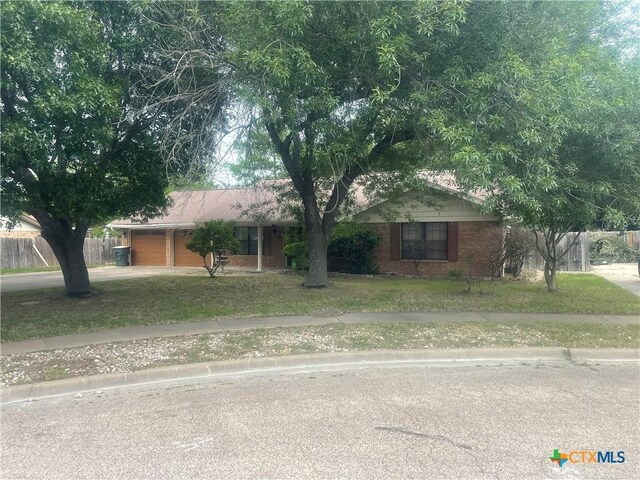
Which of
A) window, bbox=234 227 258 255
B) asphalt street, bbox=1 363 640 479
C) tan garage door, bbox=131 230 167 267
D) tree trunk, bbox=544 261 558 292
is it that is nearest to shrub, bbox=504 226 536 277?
tree trunk, bbox=544 261 558 292

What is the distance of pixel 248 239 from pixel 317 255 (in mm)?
9947

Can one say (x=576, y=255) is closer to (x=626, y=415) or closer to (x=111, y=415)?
(x=626, y=415)

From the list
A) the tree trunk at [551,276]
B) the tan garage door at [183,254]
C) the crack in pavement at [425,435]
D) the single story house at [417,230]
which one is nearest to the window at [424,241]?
the single story house at [417,230]

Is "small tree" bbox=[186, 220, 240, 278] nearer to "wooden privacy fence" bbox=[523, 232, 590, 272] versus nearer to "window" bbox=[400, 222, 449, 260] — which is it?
"window" bbox=[400, 222, 449, 260]

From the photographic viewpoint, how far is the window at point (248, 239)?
23828 millimetres

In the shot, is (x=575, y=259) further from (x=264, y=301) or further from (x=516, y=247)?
(x=264, y=301)

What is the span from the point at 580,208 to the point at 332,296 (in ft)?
19.9

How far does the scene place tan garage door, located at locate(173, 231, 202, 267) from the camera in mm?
25641

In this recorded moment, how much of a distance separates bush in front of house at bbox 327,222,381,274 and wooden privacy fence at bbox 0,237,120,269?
1666cm

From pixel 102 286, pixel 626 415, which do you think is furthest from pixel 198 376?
pixel 102 286

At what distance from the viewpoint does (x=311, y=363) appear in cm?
777

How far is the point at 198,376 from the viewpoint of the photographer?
7188mm

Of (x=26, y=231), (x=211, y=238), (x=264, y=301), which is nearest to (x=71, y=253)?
(x=211, y=238)

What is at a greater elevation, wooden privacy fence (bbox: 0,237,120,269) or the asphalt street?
wooden privacy fence (bbox: 0,237,120,269)
